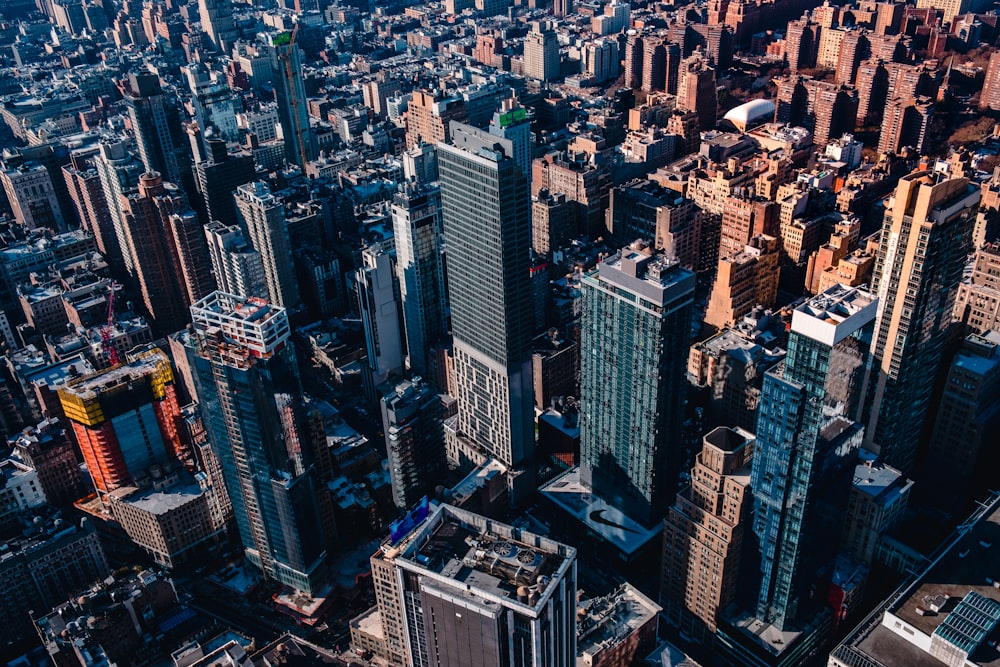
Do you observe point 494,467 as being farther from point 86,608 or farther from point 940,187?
point 940,187

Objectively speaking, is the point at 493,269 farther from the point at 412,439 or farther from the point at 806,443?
the point at 806,443

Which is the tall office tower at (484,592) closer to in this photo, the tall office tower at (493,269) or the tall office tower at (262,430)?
the tall office tower at (262,430)

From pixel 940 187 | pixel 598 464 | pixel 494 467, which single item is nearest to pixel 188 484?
pixel 494 467

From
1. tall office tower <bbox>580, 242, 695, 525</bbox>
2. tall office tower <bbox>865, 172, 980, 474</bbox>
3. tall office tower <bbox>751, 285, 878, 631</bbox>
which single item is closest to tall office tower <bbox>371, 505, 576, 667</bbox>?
tall office tower <bbox>751, 285, 878, 631</bbox>

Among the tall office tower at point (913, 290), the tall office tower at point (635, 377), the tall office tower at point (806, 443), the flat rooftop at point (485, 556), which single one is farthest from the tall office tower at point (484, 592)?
the tall office tower at point (913, 290)

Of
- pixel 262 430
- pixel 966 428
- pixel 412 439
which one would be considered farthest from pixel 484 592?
pixel 966 428

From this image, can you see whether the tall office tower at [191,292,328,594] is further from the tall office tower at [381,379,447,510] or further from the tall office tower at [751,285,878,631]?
the tall office tower at [751,285,878,631]

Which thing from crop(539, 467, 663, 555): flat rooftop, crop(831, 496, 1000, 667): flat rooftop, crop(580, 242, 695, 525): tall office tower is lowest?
crop(539, 467, 663, 555): flat rooftop
